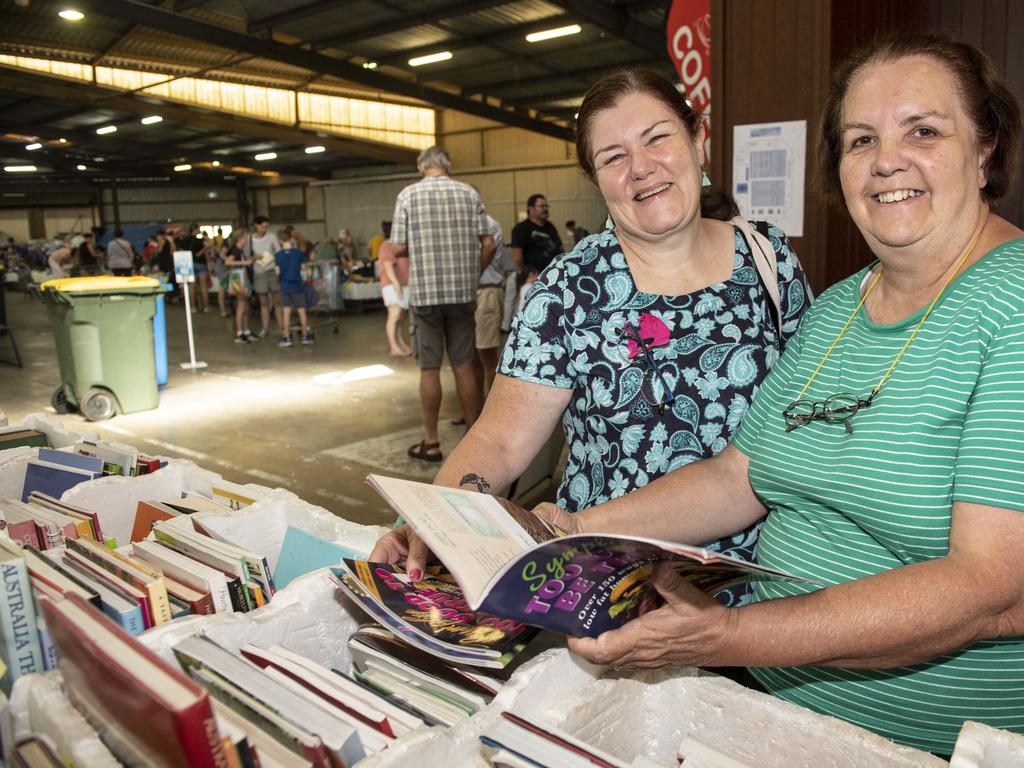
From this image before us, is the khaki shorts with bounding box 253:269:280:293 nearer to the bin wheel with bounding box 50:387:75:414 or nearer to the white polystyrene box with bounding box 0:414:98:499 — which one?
the bin wheel with bounding box 50:387:75:414

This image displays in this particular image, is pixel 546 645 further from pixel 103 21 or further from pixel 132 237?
pixel 132 237

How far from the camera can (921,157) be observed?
122cm

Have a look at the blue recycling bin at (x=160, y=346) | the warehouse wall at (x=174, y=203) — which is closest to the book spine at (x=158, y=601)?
the blue recycling bin at (x=160, y=346)

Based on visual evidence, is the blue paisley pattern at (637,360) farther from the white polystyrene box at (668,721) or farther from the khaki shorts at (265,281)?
the khaki shorts at (265,281)

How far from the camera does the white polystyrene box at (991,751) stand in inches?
36.2

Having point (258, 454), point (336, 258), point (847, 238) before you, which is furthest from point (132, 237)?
point (847, 238)

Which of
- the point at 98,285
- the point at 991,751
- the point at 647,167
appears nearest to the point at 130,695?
the point at 991,751

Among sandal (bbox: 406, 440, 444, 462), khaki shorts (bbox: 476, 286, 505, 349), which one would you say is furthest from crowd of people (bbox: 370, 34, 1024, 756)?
khaki shorts (bbox: 476, 286, 505, 349)

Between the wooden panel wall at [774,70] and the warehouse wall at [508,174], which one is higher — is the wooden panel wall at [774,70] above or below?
below

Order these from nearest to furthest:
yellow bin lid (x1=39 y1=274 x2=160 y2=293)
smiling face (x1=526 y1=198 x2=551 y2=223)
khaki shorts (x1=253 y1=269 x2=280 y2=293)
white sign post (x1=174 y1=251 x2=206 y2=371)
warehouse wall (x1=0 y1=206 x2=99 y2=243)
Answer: yellow bin lid (x1=39 y1=274 x2=160 y2=293)
smiling face (x1=526 y1=198 x2=551 y2=223)
white sign post (x1=174 y1=251 x2=206 y2=371)
khaki shorts (x1=253 y1=269 x2=280 y2=293)
warehouse wall (x1=0 y1=206 x2=99 y2=243)

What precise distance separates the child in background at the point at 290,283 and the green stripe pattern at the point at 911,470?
34.8ft

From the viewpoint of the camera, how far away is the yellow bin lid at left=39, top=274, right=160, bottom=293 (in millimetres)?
6465

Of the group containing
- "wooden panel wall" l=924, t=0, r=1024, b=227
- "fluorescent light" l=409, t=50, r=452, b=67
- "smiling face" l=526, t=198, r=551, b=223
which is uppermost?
"fluorescent light" l=409, t=50, r=452, b=67

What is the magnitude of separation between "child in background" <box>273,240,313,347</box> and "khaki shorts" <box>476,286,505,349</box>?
5392mm
